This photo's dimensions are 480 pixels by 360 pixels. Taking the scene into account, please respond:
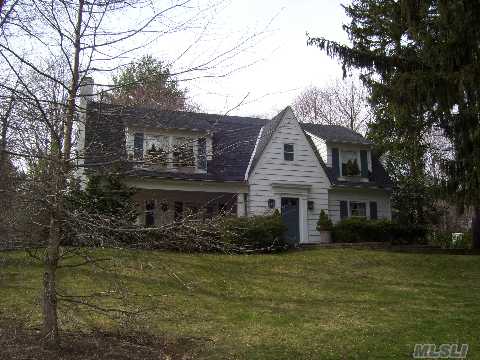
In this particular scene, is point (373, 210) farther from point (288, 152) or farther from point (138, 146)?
point (138, 146)

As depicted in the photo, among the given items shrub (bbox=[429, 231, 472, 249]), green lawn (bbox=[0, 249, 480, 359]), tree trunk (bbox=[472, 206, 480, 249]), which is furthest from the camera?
shrub (bbox=[429, 231, 472, 249])

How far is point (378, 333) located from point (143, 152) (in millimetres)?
4980

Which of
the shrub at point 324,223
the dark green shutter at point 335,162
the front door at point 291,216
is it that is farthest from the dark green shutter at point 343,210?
the front door at point 291,216

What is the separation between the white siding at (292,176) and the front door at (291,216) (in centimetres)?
23

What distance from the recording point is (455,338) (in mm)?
8062

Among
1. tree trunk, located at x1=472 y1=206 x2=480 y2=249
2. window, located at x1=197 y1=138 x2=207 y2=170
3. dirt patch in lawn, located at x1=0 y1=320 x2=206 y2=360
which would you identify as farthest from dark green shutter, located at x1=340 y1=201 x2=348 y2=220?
window, located at x1=197 y1=138 x2=207 y2=170

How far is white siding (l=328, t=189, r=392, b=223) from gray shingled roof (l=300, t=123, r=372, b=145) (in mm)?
2256

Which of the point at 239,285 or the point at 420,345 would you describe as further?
the point at 239,285

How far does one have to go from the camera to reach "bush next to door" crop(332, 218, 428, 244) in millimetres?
19484

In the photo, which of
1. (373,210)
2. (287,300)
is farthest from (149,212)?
(373,210)

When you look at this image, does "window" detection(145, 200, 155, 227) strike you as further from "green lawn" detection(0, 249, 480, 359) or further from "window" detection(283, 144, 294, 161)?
"window" detection(283, 144, 294, 161)

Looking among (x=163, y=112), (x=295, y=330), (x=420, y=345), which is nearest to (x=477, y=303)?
(x=420, y=345)

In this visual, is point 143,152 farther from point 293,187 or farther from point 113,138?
point 293,187

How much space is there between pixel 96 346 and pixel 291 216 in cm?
1411
